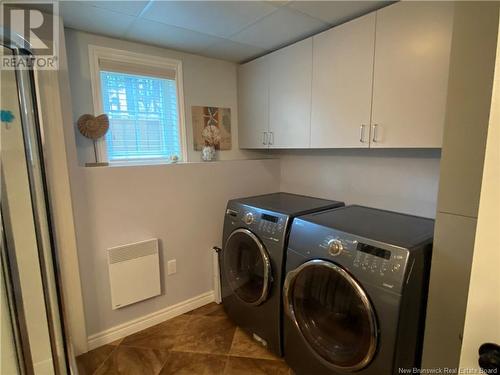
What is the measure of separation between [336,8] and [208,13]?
2.56 ft

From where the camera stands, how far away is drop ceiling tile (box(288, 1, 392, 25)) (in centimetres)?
155

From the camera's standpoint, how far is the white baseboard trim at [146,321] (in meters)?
1.95

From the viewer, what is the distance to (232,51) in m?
2.32

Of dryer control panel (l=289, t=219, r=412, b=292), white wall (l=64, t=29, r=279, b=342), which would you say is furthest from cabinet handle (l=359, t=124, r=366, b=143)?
white wall (l=64, t=29, r=279, b=342)

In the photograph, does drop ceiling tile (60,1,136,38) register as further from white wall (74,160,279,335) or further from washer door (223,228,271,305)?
washer door (223,228,271,305)

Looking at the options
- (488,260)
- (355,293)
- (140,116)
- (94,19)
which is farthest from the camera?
(140,116)

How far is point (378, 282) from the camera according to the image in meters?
1.18

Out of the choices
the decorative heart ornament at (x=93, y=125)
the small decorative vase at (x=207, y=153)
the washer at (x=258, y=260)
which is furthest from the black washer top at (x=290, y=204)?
the decorative heart ornament at (x=93, y=125)

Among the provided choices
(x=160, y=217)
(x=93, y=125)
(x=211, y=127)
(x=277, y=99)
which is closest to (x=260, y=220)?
(x=160, y=217)

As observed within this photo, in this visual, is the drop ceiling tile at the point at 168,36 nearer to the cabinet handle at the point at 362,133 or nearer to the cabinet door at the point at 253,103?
the cabinet door at the point at 253,103

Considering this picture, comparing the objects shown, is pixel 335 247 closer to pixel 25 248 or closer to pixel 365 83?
pixel 365 83

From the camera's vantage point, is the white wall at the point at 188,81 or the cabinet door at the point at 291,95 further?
the cabinet door at the point at 291,95

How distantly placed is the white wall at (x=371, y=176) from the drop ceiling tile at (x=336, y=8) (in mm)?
936

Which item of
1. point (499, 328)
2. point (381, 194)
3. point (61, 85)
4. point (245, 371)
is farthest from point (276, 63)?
point (245, 371)
